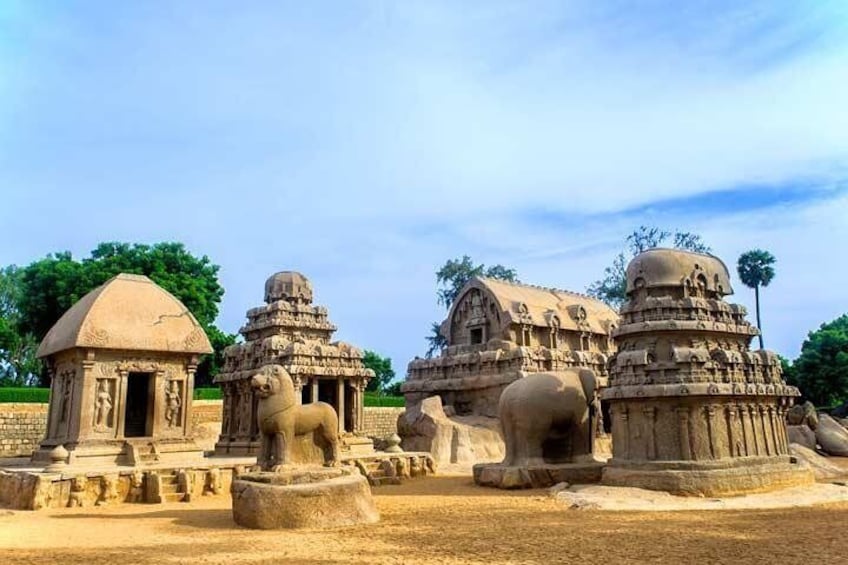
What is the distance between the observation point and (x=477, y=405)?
27.0 m

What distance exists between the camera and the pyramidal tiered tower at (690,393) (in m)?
14.2

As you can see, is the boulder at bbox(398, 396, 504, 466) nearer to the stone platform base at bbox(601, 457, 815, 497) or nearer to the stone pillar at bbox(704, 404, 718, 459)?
the stone platform base at bbox(601, 457, 815, 497)

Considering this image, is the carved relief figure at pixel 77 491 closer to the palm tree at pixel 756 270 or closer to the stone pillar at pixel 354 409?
the stone pillar at pixel 354 409

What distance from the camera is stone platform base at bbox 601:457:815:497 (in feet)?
44.9

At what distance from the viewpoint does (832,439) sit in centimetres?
2366

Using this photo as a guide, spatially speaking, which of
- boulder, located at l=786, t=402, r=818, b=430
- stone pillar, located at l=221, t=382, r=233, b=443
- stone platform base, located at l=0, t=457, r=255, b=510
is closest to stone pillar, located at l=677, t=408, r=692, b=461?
stone platform base, located at l=0, t=457, r=255, b=510

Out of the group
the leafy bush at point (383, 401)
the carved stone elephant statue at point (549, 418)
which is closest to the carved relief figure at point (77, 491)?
the carved stone elephant statue at point (549, 418)

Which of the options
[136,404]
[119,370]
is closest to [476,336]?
[136,404]

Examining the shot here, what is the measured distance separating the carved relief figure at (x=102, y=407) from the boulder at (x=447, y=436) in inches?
412

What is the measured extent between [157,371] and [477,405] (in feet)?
45.1

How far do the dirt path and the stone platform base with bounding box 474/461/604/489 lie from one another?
2419mm

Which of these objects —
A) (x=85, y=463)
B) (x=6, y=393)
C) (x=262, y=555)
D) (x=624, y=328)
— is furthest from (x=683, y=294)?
(x=6, y=393)

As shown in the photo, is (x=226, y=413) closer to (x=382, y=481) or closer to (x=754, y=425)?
(x=382, y=481)

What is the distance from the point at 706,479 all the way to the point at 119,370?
13.7 metres
